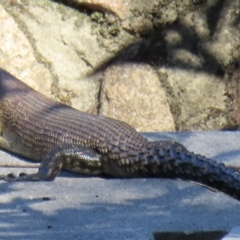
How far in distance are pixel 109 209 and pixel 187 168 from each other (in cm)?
82

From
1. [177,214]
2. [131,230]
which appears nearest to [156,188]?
[177,214]

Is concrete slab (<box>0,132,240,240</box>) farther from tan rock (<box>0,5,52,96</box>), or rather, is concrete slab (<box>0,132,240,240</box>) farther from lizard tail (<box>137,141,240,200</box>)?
tan rock (<box>0,5,52,96</box>)

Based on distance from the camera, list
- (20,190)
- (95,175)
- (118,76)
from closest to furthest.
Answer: (20,190), (95,175), (118,76)

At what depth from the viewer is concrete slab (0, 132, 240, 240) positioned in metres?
3.75

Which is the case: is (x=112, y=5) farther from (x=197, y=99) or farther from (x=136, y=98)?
(x=197, y=99)

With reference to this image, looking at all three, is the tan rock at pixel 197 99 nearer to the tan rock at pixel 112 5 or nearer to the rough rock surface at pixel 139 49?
the rough rock surface at pixel 139 49

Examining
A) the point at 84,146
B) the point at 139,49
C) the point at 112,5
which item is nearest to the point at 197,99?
the point at 139,49

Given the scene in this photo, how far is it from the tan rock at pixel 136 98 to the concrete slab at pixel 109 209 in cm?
144

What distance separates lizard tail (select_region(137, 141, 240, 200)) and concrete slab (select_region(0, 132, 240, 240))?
65mm

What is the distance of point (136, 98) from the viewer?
6410 mm

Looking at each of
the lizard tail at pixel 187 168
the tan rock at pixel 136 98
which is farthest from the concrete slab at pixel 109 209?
the tan rock at pixel 136 98

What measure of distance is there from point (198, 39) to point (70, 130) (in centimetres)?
129

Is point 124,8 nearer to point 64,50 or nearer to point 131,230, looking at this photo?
point 64,50

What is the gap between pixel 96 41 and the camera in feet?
21.4
